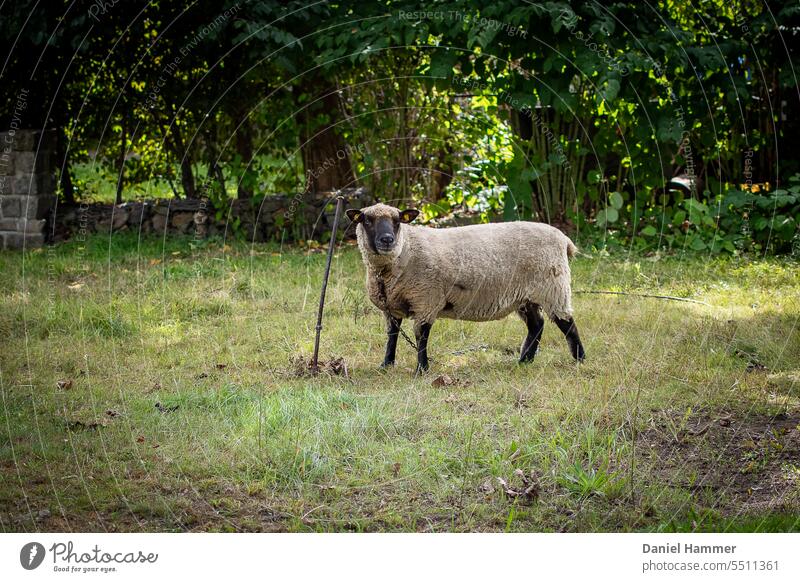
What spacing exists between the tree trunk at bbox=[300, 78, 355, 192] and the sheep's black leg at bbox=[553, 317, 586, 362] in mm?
5955

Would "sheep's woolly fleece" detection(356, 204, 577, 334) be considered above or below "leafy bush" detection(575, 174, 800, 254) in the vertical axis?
below

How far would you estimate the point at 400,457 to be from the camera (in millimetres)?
5480

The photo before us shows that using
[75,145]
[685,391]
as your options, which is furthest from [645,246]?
[75,145]

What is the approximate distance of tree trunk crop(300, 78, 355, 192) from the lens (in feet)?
41.6

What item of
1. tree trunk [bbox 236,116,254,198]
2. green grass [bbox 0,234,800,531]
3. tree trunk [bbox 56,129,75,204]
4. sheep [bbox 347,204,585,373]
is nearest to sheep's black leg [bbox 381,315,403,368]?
sheep [bbox 347,204,585,373]

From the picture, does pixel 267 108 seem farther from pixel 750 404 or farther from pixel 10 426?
pixel 750 404

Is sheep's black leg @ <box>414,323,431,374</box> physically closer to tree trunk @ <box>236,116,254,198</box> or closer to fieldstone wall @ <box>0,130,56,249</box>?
tree trunk @ <box>236,116,254,198</box>

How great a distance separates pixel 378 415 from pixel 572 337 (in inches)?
87.0

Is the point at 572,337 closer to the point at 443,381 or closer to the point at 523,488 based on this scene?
Result: the point at 443,381

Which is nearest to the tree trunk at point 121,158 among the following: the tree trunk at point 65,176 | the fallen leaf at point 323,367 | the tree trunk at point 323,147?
the tree trunk at point 65,176

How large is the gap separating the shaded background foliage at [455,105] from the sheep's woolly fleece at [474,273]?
3458 millimetres

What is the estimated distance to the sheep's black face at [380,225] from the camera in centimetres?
654

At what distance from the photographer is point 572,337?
742cm

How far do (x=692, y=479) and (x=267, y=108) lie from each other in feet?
29.9
